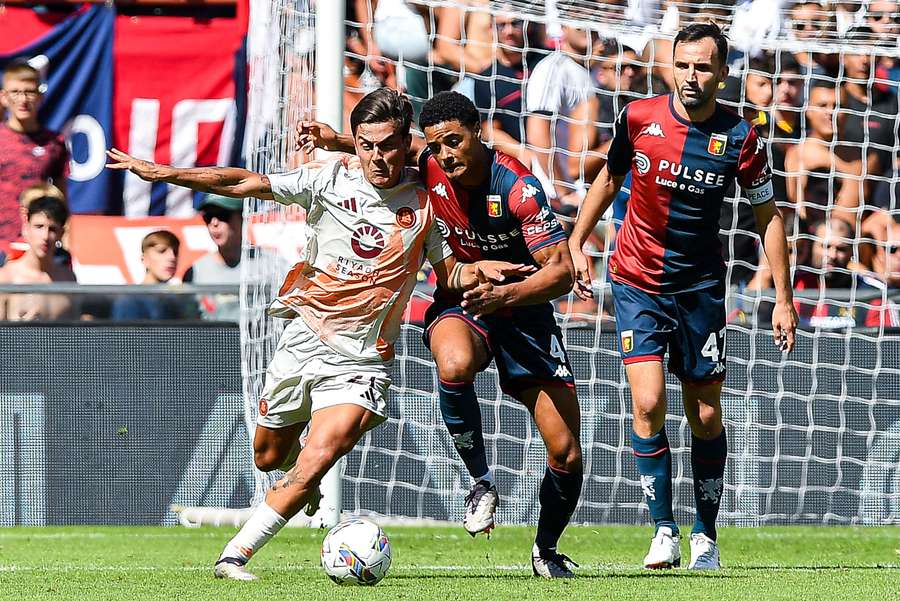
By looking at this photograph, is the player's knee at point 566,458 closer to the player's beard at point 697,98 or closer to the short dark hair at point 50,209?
the player's beard at point 697,98

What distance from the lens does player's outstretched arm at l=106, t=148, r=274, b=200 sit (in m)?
5.12

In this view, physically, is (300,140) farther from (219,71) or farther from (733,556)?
(219,71)

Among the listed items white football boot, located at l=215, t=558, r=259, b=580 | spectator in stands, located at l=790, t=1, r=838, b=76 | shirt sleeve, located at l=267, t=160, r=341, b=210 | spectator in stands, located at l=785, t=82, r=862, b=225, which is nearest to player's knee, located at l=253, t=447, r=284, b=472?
white football boot, located at l=215, t=558, r=259, b=580

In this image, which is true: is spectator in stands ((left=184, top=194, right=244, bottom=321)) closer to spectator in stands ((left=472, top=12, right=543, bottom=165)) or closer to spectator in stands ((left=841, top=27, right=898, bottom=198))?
spectator in stands ((left=472, top=12, right=543, bottom=165))

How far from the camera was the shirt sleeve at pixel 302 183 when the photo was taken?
551cm

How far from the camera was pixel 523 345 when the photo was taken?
19.1ft

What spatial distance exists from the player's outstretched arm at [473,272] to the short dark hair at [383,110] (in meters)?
0.63

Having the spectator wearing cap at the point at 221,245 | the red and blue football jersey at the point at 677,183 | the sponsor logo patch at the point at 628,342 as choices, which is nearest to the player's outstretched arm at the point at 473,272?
the sponsor logo patch at the point at 628,342

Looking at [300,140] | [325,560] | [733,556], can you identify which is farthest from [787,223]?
[325,560]

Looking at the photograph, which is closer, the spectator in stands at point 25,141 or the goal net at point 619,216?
the goal net at point 619,216

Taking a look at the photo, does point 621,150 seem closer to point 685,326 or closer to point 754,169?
point 754,169

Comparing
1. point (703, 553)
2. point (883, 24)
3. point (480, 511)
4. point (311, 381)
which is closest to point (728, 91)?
point (883, 24)

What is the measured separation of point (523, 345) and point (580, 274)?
42 cm

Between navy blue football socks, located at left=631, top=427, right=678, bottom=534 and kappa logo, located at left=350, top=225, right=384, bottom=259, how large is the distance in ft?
5.36
